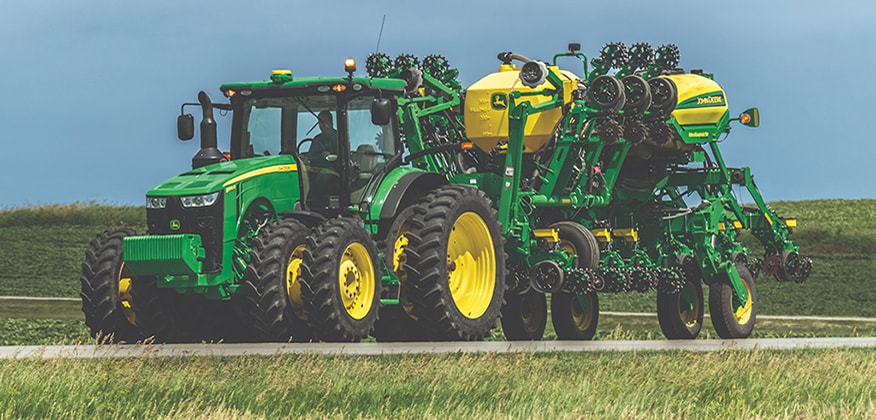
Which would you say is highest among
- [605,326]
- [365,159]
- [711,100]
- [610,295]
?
[711,100]

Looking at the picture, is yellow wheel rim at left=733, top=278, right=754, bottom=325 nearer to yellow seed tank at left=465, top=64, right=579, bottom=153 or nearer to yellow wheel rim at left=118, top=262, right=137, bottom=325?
yellow seed tank at left=465, top=64, right=579, bottom=153

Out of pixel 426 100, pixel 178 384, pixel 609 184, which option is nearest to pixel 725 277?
pixel 609 184

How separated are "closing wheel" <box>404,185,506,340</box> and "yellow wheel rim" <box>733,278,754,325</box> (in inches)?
249

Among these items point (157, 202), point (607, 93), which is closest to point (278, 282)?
point (157, 202)

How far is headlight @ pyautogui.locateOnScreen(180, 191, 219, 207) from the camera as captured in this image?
13.8 meters

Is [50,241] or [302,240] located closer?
[302,240]

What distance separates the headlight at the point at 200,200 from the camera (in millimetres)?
13797

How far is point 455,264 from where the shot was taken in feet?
51.3

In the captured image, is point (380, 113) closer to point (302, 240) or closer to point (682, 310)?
point (302, 240)

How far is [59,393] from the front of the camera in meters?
9.71

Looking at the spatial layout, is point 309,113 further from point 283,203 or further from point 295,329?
point 295,329

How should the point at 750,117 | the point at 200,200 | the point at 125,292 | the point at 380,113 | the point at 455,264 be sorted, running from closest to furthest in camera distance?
the point at 200,200 < the point at 380,113 < the point at 125,292 < the point at 455,264 < the point at 750,117

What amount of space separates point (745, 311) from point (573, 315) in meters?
3.11

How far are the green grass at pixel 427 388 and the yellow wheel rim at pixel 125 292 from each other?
9.63 ft
